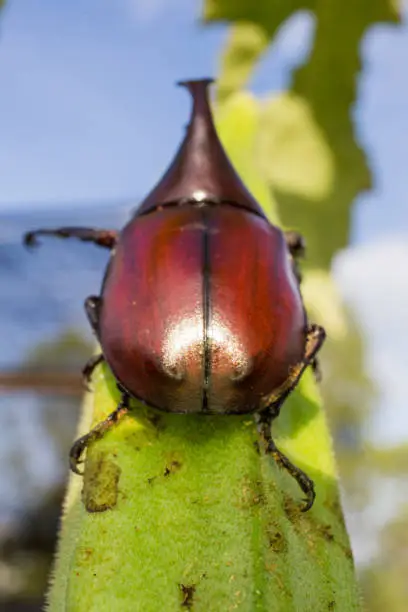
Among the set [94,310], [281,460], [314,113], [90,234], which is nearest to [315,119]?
[314,113]

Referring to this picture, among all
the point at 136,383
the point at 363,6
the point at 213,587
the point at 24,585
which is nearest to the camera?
the point at 213,587

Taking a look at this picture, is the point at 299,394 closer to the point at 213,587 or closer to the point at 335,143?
the point at 213,587

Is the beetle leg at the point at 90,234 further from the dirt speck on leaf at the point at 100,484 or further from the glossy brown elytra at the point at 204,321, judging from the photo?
the dirt speck on leaf at the point at 100,484

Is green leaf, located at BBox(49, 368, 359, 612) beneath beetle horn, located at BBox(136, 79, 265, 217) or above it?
beneath

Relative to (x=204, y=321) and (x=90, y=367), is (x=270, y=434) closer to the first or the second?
(x=204, y=321)

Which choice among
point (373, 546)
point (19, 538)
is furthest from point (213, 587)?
point (373, 546)

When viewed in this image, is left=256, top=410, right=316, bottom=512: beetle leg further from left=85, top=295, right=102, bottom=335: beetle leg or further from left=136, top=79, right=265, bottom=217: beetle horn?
left=136, top=79, right=265, bottom=217: beetle horn

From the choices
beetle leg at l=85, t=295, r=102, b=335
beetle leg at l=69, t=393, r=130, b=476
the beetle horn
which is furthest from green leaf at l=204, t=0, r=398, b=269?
beetle leg at l=69, t=393, r=130, b=476
